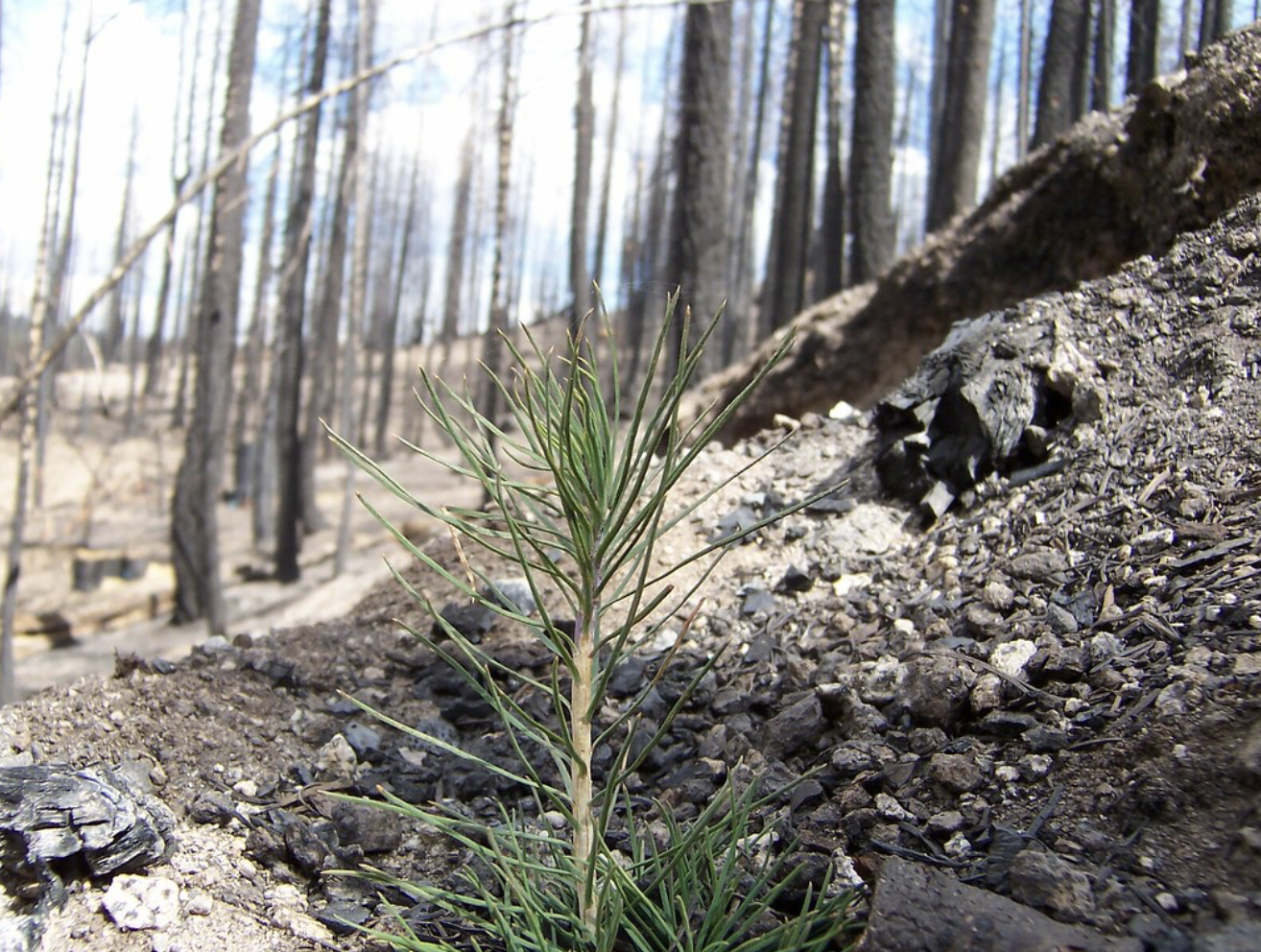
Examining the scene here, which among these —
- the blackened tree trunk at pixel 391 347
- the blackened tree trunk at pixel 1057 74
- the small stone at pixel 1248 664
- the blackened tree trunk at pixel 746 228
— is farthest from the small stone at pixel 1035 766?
the blackened tree trunk at pixel 391 347

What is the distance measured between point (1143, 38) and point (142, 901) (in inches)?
433

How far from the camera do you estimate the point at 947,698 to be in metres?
2.02

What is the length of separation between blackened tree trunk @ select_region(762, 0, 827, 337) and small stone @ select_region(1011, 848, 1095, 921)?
37.2ft

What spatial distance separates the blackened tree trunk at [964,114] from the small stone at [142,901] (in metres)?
9.76

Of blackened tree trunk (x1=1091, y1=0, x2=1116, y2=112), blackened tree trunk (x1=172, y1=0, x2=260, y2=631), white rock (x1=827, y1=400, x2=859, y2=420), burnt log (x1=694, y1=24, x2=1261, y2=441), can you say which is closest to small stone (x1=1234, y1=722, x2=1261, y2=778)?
burnt log (x1=694, y1=24, x2=1261, y2=441)

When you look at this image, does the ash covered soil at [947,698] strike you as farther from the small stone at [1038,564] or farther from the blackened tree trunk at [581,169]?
the blackened tree trunk at [581,169]

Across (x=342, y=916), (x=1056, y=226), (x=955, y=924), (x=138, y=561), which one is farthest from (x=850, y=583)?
(x=138, y=561)

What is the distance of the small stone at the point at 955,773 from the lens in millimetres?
1771

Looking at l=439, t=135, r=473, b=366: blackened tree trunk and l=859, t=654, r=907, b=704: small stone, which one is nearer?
l=859, t=654, r=907, b=704: small stone

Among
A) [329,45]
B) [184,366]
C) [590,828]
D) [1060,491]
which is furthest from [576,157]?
[184,366]

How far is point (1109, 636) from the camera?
198 cm

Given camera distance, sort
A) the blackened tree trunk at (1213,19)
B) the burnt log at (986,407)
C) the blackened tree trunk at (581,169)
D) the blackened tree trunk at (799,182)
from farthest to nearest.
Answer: the blackened tree trunk at (799,182) → the blackened tree trunk at (581,169) → the blackened tree trunk at (1213,19) → the burnt log at (986,407)

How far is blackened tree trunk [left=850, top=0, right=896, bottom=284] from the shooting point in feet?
32.6

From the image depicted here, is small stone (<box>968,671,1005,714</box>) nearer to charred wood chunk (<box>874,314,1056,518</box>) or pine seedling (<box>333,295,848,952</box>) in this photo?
pine seedling (<box>333,295,848,952</box>)
